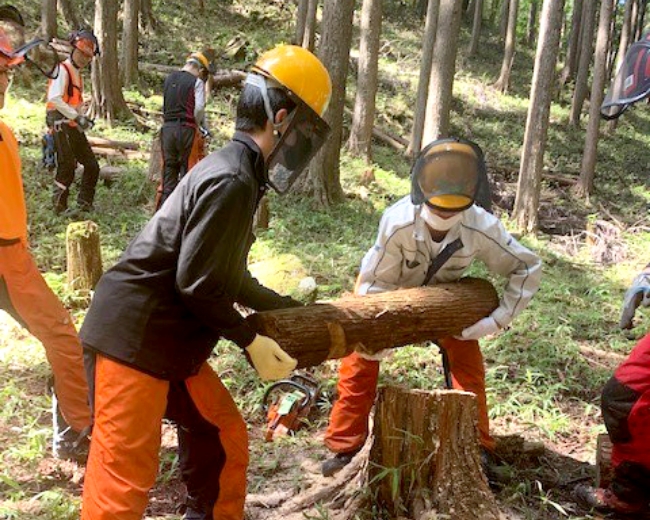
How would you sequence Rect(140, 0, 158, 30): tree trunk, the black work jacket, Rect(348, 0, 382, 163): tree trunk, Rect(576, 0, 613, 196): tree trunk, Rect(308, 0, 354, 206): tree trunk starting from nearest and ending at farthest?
1. the black work jacket
2. Rect(308, 0, 354, 206): tree trunk
3. Rect(348, 0, 382, 163): tree trunk
4. Rect(576, 0, 613, 196): tree trunk
5. Rect(140, 0, 158, 30): tree trunk

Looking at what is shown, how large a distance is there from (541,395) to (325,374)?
5.19ft

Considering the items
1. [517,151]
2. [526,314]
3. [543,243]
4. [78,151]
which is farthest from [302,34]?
[526,314]

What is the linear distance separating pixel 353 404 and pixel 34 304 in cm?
175

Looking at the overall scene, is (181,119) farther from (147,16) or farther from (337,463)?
(147,16)

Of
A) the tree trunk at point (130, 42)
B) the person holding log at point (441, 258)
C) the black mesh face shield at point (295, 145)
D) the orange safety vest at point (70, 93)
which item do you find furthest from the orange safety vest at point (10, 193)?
the tree trunk at point (130, 42)

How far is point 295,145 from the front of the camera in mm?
2354

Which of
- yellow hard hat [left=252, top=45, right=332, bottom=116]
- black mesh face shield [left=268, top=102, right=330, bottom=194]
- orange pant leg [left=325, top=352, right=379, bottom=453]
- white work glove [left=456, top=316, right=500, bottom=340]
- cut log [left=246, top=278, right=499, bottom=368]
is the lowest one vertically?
orange pant leg [left=325, top=352, right=379, bottom=453]

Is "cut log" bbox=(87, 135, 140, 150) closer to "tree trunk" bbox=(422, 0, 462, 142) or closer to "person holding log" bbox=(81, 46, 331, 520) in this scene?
"tree trunk" bbox=(422, 0, 462, 142)

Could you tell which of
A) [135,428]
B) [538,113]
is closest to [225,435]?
[135,428]

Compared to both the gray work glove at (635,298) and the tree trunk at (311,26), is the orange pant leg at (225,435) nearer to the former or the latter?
the gray work glove at (635,298)

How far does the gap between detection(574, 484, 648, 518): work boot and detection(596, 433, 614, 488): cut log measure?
0.06 metres

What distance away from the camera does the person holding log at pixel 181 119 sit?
22.0 feet

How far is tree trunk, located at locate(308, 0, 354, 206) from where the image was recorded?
8.31 m

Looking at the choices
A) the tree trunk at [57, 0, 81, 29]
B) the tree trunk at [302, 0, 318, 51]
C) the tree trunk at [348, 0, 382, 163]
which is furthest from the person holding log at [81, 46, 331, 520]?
the tree trunk at [57, 0, 81, 29]
